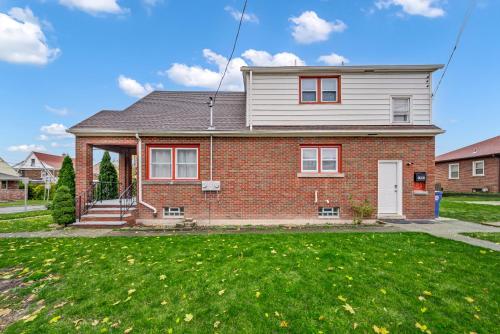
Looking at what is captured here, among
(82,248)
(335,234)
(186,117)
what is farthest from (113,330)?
(186,117)

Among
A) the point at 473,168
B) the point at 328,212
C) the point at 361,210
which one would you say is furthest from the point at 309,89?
the point at 473,168

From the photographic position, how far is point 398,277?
423 centimetres

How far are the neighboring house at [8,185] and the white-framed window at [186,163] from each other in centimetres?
2686

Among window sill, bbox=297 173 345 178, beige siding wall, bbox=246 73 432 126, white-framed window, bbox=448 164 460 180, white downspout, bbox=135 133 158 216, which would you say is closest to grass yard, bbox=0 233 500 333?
white downspout, bbox=135 133 158 216

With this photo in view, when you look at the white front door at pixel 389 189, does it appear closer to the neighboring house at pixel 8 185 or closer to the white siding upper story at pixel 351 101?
the white siding upper story at pixel 351 101

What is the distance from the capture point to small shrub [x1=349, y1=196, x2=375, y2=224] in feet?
30.3

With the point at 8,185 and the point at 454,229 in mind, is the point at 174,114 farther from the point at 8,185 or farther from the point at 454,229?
the point at 8,185

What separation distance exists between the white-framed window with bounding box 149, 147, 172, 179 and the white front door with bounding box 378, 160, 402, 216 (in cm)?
846

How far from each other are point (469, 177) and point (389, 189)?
21464mm

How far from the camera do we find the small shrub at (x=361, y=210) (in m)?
9.25

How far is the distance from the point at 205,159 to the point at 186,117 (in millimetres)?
2393

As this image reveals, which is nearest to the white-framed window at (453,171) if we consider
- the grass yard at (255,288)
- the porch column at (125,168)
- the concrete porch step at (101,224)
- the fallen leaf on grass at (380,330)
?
the grass yard at (255,288)

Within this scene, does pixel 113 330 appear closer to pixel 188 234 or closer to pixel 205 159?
pixel 188 234

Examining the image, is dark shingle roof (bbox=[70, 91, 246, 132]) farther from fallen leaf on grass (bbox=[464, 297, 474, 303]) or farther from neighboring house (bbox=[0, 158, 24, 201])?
neighboring house (bbox=[0, 158, 24, 201])
